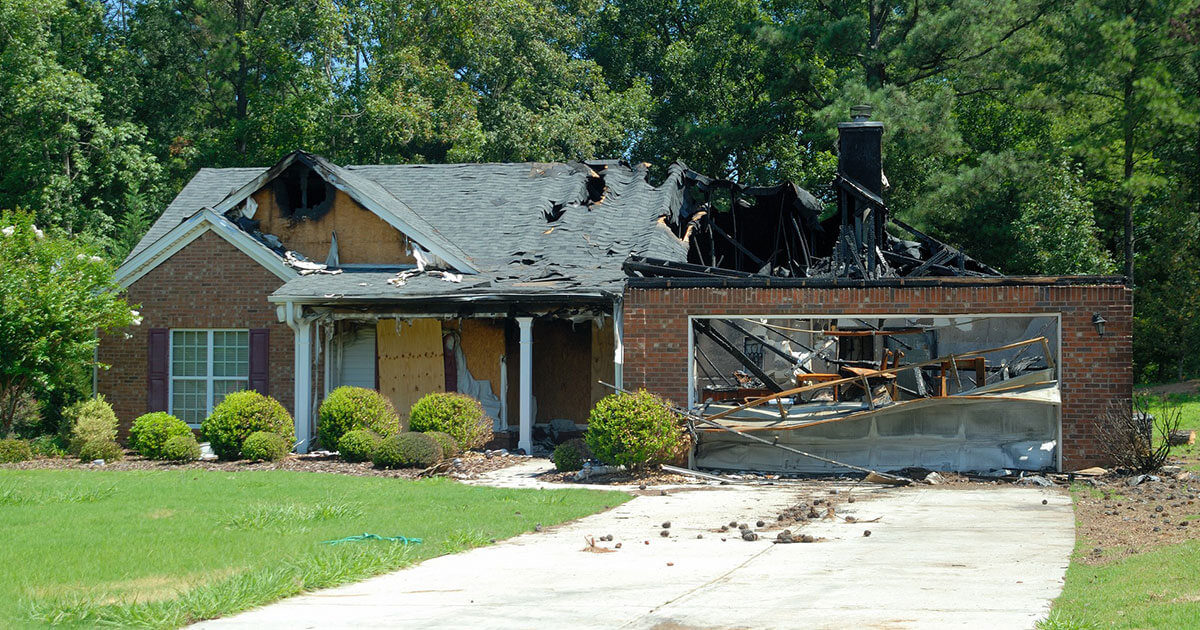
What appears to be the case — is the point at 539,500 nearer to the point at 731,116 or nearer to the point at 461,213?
the point at 461,213

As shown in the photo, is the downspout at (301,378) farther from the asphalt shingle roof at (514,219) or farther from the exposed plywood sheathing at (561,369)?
the exposed plywood sheathing at (561,369)

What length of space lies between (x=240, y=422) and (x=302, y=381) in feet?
4.88

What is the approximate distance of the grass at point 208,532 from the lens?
27.0ft

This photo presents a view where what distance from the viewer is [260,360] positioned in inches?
844

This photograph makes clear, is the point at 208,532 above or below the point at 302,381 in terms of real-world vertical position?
below

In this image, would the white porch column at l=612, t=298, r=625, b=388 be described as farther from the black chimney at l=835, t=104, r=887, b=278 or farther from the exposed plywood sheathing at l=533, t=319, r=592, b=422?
the black chimney at l=835, t=104, r=887, b=278

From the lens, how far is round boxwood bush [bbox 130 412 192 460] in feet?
63.8

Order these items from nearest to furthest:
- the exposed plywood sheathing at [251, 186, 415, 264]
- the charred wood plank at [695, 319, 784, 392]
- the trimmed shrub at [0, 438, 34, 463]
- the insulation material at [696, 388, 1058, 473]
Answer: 1. the insulation material at [696, 388, 1058, 473]
2. the charred wood plank at [695, 319, 784, 392]
3. the trimmed shrub at [0, 438, 34, 463]
4. the exposed plywood sheathing at [251, 186, 415, 264]

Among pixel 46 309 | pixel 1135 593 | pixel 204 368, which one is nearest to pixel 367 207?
pixel 204 368

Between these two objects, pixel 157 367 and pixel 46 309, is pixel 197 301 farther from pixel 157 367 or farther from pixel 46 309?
pixel 46 309

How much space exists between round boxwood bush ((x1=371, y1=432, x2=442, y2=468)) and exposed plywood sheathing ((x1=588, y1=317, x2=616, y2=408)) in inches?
162

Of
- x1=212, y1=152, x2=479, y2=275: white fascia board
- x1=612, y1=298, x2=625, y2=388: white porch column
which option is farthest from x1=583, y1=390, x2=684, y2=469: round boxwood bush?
x1=212, y1=152, x2=479, y2=275: white fascia board

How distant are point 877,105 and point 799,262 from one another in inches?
322

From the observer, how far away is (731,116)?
38812mm
